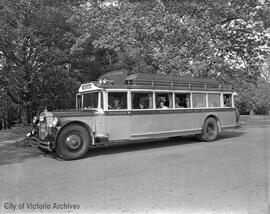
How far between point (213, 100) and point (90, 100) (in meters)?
6.00

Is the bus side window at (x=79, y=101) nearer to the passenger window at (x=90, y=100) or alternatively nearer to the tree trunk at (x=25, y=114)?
the passenger window at (x=90, y=100)

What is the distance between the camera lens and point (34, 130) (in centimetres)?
1022

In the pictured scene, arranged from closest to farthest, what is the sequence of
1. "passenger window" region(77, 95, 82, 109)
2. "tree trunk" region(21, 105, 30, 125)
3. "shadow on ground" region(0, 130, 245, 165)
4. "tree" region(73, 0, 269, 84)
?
1. "shadow on ground" region(0, 130, 245, 165)
2. "passenger window" region(77, 95, 82, 109)
3. "tree" region(73, 0, 269, 84)
4. "tree trunk" region(21, 105, 30, 125)

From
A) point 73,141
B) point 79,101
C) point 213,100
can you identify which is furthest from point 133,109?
point 213,100

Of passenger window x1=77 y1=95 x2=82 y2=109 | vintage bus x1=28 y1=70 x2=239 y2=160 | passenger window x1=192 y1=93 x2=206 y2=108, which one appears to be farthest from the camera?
passenger window x1=192 y1=93 x2=206 y2=108

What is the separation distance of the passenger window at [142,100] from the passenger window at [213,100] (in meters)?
3.50

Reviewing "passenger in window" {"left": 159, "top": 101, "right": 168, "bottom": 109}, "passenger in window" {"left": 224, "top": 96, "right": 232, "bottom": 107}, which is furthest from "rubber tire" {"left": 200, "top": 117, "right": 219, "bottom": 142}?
"passenger in window" {"left": 159, "top": 101, "right": 168, "bottom": 109}

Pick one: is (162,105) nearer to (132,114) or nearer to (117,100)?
(132,114)

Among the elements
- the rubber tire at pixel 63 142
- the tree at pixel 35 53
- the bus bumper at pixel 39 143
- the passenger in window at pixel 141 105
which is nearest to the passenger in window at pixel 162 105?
the passenger in window at pixel 141 105

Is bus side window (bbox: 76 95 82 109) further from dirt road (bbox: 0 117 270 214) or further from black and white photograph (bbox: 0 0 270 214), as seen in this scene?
dirt road (bbox: 0 117 270 214)

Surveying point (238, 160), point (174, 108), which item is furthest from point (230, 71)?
point (238, 160)

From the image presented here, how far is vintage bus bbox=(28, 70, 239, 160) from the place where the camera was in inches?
362

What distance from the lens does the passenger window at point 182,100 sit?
11969 mm

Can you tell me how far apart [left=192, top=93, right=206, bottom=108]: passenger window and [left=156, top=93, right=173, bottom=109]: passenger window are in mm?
1353
